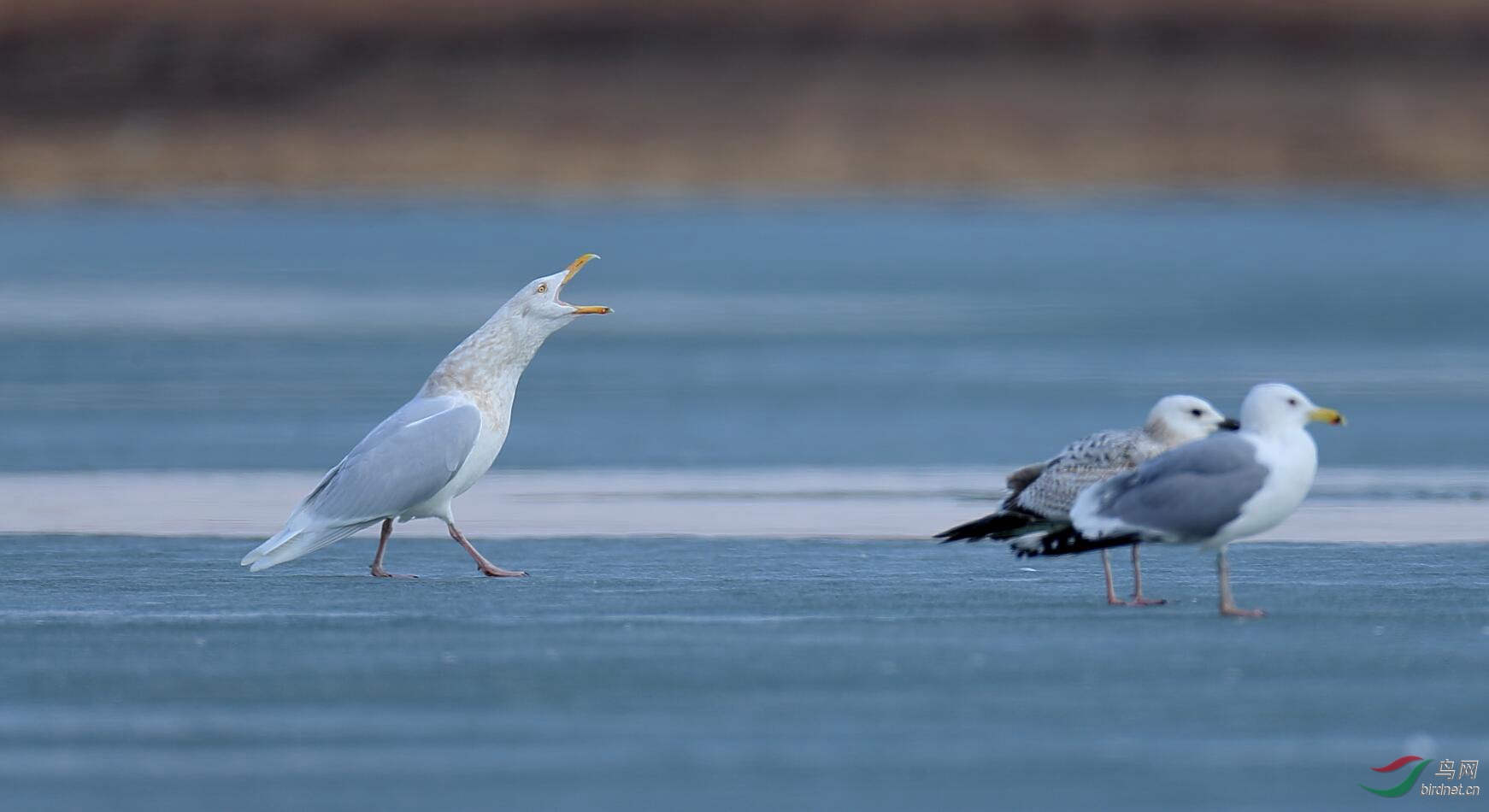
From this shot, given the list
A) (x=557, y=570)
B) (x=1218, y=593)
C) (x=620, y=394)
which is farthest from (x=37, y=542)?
(x=620, y=394)

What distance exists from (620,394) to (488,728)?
34.0 feet

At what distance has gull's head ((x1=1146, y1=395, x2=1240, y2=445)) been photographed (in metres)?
8.88

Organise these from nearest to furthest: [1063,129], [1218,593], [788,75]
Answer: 1. [1218,593]
2. [1063,129]
3. [788,75]

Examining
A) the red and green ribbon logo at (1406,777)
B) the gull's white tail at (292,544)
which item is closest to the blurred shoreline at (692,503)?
the gull's white tail at (292,544)

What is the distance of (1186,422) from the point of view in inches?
350

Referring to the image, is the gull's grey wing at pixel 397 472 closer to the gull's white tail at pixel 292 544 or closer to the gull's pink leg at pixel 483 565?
the gull's white tail at pixel 292 544

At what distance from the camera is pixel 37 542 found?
34.0ft

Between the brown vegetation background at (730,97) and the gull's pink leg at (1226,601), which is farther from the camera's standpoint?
the brown vegetation background at (730,97)

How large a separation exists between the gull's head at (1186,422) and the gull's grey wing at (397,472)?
256 cm

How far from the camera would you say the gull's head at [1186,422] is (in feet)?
29.1

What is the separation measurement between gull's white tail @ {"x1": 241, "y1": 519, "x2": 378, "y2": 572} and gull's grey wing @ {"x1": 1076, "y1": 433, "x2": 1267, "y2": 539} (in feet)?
9.23

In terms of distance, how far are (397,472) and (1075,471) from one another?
251cm

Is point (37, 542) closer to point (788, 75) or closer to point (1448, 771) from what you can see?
point (1448, 771)

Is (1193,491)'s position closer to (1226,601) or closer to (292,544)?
(1226,601)
